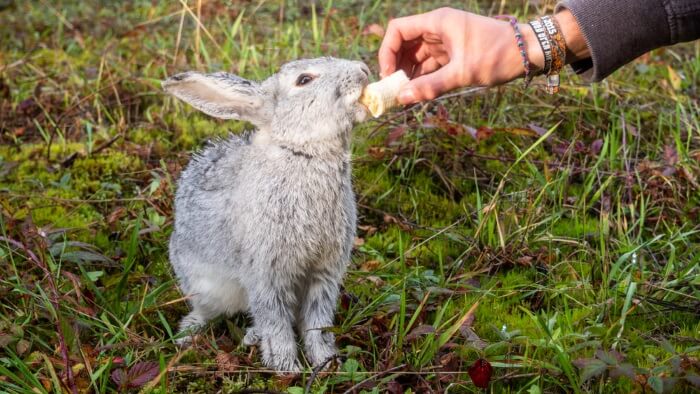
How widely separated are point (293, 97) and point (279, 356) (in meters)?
1.15

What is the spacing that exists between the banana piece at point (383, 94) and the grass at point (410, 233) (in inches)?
32.5

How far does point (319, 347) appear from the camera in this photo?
140 inches

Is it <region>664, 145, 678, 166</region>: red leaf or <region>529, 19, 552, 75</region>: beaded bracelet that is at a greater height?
<region>529, 19, 552, 75</region>: beaded bracelet

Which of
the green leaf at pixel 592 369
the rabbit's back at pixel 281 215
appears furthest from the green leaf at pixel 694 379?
the rabbit's back at pixel 281 215

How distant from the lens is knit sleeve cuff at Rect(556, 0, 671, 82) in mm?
3418

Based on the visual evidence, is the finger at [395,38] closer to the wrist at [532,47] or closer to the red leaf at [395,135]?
the wrist at [532,47]

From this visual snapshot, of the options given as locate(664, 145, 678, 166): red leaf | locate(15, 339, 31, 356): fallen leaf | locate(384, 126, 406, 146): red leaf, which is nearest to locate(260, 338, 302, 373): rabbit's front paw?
locate(15, 339, 31, 356): fallen leaf

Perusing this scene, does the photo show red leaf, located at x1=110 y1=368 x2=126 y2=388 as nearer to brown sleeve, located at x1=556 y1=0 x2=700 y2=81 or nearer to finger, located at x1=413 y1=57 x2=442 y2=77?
finger, located at x1=413 y1=57 x2=442 y2=77

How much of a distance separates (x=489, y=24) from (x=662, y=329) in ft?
5.28

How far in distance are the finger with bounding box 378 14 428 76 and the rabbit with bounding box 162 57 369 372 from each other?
0.28 meters

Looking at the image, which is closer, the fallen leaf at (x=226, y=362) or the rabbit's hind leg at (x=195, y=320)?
the fallen leaf at (x=226, y=362)

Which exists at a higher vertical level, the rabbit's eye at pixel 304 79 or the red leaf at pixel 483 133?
the rabbit's eye at pixel 304 79

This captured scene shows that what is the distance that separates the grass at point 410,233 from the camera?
3225 millimetres

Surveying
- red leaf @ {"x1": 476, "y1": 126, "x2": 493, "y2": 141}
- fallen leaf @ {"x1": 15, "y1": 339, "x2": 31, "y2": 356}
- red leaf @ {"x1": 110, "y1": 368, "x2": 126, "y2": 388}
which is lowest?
red leaf @ {"x1": 476, "y1": 126, "x2": 493, "y2": 141}
